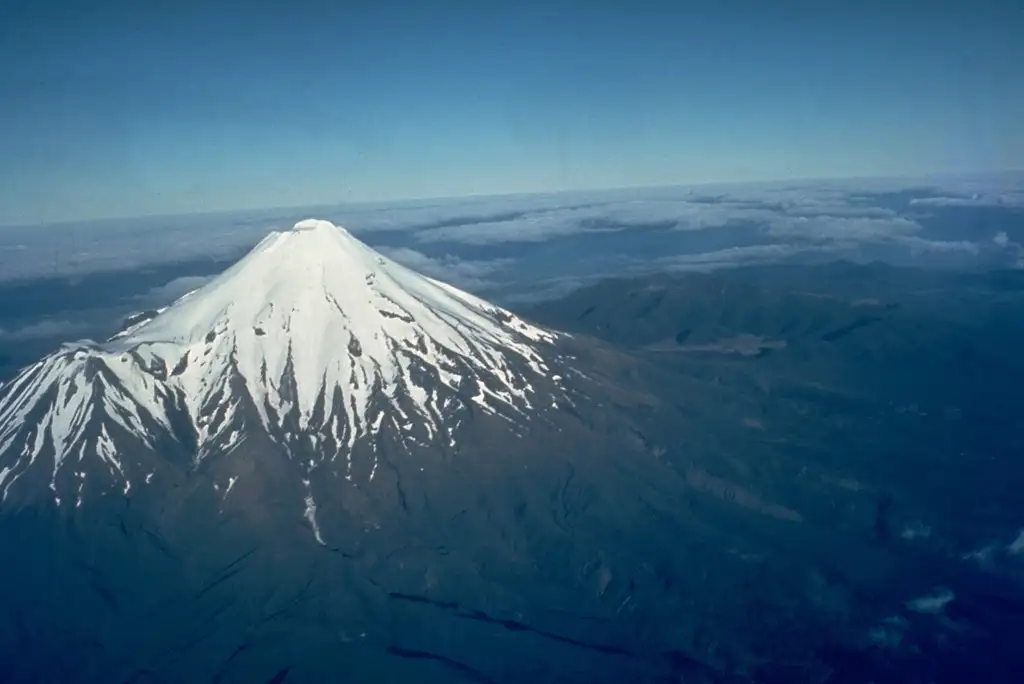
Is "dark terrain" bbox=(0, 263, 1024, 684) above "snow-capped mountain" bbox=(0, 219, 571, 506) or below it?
below

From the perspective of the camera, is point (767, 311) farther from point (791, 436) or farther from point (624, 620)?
point (624, 620)

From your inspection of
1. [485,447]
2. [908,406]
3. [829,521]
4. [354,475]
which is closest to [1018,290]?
[908,406]

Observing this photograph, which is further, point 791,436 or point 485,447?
point 791,436

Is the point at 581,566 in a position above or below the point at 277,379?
below

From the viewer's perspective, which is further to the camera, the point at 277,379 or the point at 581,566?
the point at 277,379

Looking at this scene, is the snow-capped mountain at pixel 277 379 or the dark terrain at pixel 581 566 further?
the snow-capped mountain at pixel 277 379
